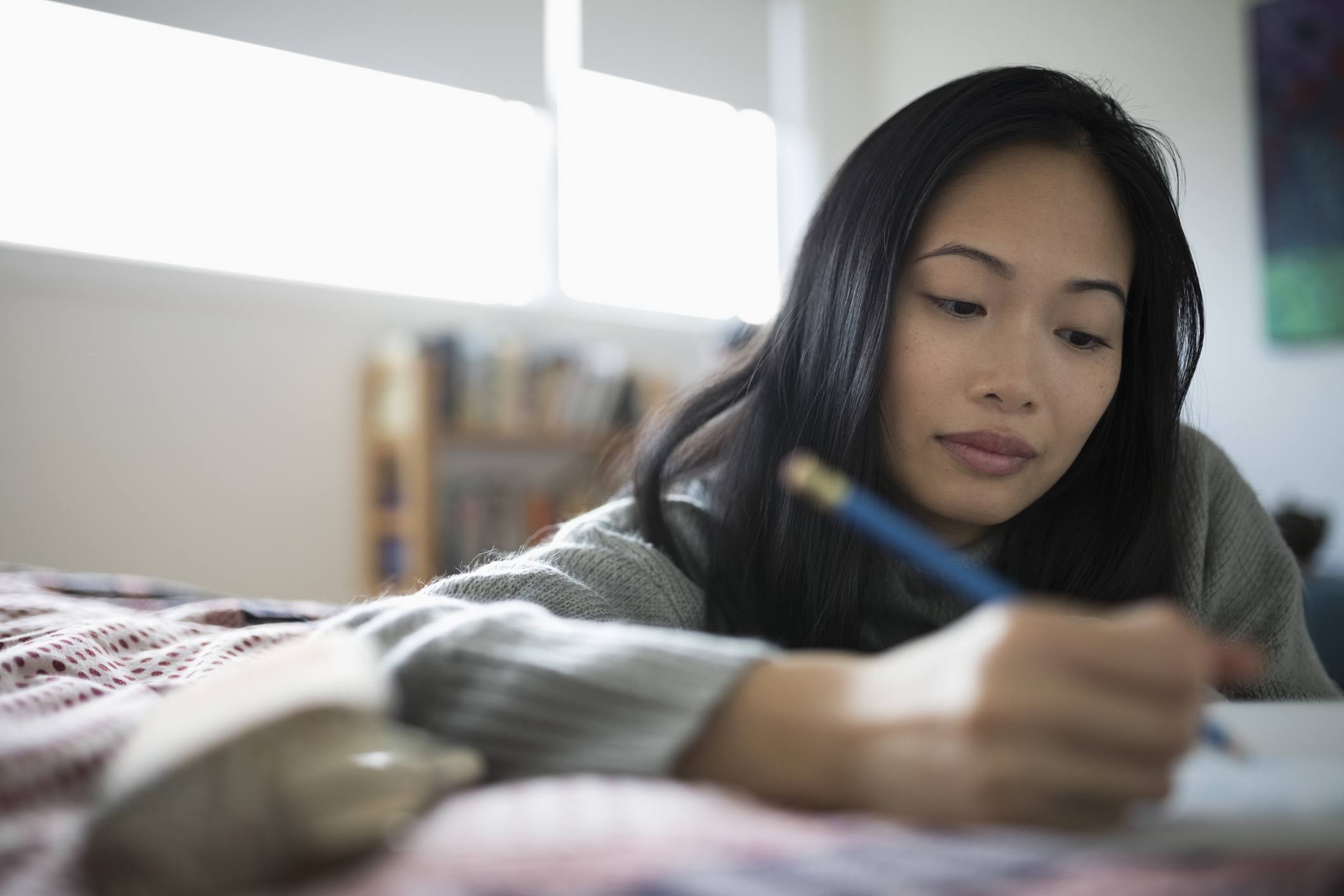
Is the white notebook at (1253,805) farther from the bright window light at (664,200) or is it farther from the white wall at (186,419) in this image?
the bright window light at (664,200)

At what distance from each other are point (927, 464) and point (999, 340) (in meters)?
0.11

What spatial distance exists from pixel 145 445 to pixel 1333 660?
107 inches

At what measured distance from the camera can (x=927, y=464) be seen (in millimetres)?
862

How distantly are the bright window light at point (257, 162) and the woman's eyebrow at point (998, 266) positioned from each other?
2572 millimetres

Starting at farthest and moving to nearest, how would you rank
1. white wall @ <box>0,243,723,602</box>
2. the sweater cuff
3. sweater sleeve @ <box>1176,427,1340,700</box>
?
1. white wall @ <box>0,243,723,602</box>
2. sweater sleeve @ <box>1176,427,1340,700</box>
3. the sweater cuff

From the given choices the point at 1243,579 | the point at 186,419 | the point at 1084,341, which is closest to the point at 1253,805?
the point at 1084,341

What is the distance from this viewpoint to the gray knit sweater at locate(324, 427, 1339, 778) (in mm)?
427

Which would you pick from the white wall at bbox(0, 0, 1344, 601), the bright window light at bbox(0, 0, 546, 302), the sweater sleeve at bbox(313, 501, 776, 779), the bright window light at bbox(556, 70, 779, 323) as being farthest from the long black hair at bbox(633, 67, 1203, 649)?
the bright window light at bbox(556, 70, 779, 323)

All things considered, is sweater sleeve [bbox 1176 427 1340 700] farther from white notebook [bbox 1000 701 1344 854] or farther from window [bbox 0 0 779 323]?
window [bbox 0 0 779 323]

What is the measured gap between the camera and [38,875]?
1.06 ft

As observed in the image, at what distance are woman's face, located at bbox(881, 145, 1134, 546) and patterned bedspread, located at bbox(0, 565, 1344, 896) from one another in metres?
0.51

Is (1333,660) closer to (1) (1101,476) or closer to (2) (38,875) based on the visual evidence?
(1) (1101,476)

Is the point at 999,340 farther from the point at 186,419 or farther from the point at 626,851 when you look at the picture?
the point at 186,419

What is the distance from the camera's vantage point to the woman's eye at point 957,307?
2.80 feet
